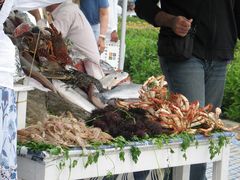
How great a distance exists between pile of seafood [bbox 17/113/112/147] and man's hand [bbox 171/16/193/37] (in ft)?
3.01

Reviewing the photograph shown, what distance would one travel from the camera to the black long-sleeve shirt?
169 inches

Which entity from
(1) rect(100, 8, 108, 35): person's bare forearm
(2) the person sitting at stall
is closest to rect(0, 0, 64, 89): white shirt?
(2) the person sitting at stall

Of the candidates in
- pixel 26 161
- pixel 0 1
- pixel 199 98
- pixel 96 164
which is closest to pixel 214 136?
pixel 199 98

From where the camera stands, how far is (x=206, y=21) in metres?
4.30

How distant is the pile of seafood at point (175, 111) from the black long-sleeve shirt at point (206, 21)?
0.94ft

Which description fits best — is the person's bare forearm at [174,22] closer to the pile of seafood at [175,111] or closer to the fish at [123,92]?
the pile of seafood at [175,111]

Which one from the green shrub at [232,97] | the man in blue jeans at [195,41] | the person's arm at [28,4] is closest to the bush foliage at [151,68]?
the green shrub at [232,97]

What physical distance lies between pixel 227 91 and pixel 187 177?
5.71m

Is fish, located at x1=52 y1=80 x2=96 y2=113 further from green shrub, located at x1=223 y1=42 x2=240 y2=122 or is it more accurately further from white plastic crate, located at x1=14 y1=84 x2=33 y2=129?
green shrub, located at x1=223 y1=42 x2=240 y2=122

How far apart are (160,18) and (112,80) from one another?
739 millimetres

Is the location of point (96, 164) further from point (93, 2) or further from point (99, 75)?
point (93, 2)

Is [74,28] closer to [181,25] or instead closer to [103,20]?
[181,25]

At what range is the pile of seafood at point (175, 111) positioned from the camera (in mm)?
4047

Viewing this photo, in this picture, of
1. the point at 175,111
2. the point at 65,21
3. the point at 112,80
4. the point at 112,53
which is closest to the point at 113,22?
the point at 112,53
